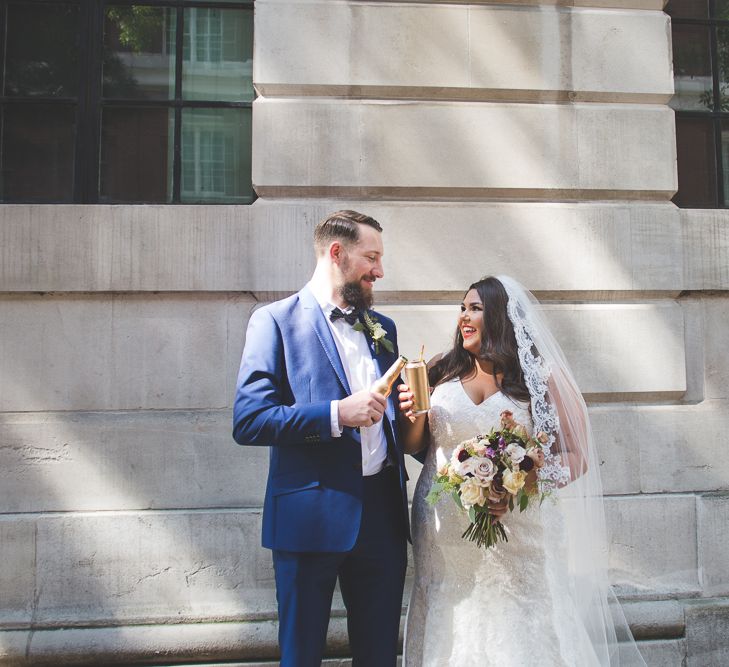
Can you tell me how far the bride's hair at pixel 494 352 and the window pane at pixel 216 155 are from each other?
207 cm

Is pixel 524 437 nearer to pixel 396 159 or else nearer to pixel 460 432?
pixel 460 432

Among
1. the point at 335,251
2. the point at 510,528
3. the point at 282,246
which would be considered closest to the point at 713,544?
the point at 510,528

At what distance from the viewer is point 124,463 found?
441 centimetres

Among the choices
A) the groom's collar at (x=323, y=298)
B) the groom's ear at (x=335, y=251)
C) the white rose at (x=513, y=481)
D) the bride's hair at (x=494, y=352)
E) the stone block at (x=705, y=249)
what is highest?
the stone block at (x=705, y=249)

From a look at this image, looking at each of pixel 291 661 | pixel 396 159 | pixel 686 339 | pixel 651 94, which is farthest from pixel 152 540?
pixel 651 94

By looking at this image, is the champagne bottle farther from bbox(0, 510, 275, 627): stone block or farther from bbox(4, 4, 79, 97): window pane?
bbox(4, 4, 79, 97): window pane

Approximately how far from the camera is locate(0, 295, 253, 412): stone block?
4480mm

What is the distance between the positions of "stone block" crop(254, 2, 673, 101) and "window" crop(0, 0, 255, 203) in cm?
55

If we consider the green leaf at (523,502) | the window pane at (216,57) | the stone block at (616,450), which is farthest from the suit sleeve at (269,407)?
the window pane at (216,57)

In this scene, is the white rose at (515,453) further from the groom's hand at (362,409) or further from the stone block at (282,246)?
the stone block at (282,246)

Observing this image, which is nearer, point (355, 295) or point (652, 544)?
point (355, 295)

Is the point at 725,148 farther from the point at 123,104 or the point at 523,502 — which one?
the point at 123,104

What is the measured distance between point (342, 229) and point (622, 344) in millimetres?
2377

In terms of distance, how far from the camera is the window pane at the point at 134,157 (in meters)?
4.91
